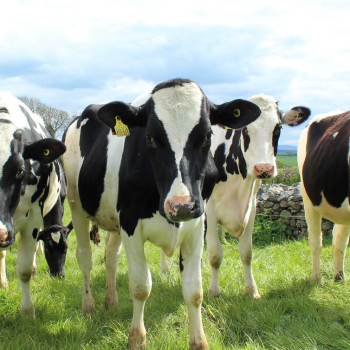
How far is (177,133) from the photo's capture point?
351 cm

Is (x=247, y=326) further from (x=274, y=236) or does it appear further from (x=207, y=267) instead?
(x=274, y=236)

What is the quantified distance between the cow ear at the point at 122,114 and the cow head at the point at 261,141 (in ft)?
5.75

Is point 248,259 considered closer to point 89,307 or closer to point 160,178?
point 89,307

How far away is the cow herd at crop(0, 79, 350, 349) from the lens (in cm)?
360

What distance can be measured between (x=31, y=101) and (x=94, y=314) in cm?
3104

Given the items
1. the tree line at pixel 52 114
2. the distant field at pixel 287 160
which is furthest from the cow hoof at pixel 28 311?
the tree line at pixel 52 114

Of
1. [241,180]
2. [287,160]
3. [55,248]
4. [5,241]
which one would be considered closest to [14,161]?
[5,241]

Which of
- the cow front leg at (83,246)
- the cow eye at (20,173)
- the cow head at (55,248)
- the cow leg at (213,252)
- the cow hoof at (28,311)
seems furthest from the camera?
the cow head at (55,248)

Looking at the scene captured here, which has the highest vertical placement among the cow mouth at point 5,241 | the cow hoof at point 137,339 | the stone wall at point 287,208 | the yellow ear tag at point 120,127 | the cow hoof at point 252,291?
the yellow ear tag at point 120,127

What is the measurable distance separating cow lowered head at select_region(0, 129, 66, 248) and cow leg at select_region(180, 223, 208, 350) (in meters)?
1.63

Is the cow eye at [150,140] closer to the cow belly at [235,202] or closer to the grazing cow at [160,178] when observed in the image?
the grazing cow at [160,178]

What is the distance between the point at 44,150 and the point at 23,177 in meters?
0.36

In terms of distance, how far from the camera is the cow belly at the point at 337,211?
545 centimetres

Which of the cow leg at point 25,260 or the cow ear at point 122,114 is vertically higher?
the cow ear at point 122,114
